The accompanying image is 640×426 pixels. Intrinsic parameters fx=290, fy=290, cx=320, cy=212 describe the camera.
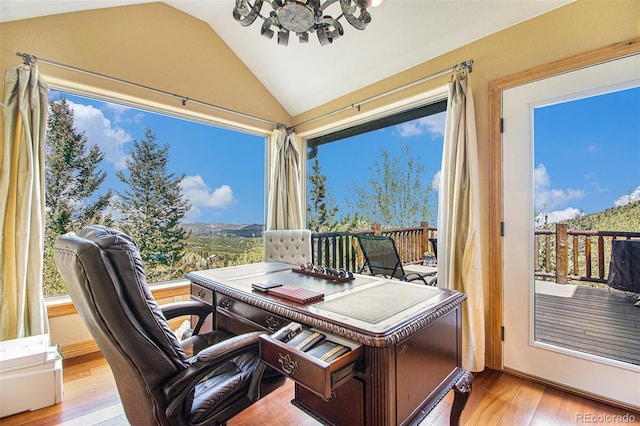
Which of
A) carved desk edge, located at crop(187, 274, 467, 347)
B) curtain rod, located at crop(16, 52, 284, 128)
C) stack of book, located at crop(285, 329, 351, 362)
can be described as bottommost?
stack of book, located at crop(285, 329, 351, 362)

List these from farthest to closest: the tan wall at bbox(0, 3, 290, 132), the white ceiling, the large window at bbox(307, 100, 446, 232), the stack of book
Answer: the large window at bbox(307, 100, 446, 232) → the tan wall at bbox(0, 3, 290, 132) → the white ceiling → the stack of book

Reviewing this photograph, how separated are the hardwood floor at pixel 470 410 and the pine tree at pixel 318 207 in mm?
2244

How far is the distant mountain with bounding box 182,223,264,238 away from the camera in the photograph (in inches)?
131

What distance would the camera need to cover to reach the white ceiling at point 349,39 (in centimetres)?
216

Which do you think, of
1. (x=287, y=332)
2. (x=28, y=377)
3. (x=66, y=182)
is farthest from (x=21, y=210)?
(x=287, y=332)

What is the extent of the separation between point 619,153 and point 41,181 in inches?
160

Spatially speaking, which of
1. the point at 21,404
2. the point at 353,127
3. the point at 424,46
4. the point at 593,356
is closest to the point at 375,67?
the point at 424,46

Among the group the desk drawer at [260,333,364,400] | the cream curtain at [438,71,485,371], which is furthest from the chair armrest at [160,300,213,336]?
the cream curtain at [438,71,485,371]

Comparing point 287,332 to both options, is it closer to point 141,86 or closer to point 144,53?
point 141,86

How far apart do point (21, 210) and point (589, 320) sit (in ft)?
13.4

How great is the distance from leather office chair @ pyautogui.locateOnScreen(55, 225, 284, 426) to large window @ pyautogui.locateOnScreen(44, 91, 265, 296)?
2120 millimetres

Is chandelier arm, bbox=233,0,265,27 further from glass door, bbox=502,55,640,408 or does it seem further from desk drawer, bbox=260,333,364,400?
glass door, bbox=502,55,640,408

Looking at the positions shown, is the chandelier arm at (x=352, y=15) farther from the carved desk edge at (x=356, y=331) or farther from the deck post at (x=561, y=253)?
the deck post at (x=561, y=253)

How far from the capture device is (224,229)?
358cm
